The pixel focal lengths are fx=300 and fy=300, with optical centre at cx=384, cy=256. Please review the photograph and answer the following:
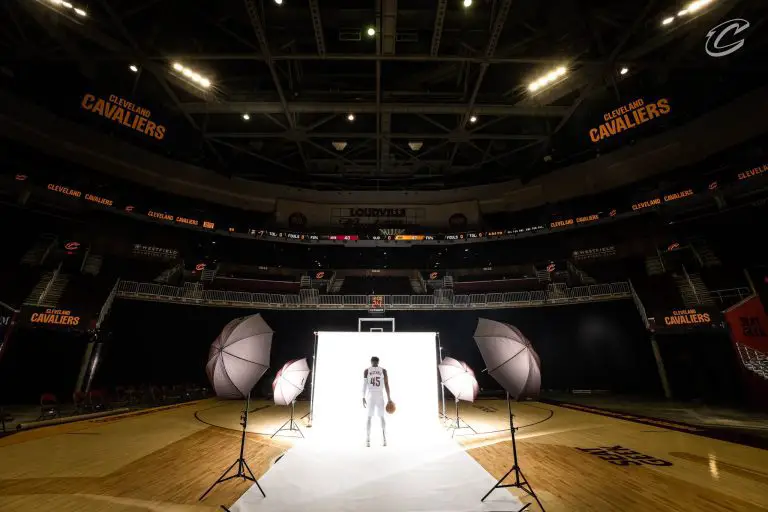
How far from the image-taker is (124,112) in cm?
1453

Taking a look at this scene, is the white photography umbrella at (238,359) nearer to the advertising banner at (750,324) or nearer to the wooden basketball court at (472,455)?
the wooden basketball court at (472,455)

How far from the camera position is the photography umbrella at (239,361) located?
5074 mm

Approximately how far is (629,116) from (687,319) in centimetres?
985

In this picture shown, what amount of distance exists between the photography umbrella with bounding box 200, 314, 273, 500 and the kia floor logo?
18.0 m

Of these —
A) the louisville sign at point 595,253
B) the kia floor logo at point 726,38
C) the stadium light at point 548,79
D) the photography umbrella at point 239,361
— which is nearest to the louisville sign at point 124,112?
the photography umbrella at point 239,361

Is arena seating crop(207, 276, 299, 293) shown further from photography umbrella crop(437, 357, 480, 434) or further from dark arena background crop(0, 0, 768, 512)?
photography umbrella crop(437, 357, 480, 434)

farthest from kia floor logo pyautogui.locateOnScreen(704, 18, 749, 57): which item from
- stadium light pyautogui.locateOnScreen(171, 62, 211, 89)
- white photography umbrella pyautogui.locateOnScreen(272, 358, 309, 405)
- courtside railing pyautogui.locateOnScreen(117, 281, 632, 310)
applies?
stadium light pyautogui.locateOnScreen(171, 62, 211, 89)

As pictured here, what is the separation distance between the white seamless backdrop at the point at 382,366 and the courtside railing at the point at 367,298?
11255 mm

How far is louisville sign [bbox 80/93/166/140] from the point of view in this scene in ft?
45.4

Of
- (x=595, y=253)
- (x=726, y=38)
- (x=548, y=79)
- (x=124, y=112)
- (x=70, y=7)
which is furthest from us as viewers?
(x=595, y=253)

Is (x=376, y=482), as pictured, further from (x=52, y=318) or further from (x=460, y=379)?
(x=52, y=318)

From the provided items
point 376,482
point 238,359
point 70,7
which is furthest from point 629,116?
point 70,7

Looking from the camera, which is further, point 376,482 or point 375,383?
point 375,383

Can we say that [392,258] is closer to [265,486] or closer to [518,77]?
[518,77]
